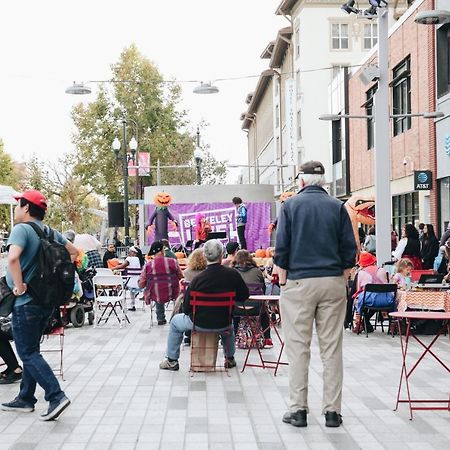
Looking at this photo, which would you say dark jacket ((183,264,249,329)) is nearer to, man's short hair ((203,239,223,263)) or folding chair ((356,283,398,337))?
man's short hair ((203,239,223,263))

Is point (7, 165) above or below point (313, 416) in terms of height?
above

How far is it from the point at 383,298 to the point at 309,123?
123ft

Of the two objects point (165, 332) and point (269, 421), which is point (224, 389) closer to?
point (269, 421)

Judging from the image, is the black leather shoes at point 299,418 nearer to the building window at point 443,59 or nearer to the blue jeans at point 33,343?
the blue jeans at point 33,343

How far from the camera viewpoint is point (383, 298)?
38.9 feet

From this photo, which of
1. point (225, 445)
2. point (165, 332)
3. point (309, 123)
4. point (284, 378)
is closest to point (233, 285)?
point (284, 378)

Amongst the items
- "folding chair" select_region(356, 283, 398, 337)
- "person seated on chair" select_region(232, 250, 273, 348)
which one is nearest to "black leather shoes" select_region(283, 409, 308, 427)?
"person seated on chair" select_region(232, 250, 273, 348)

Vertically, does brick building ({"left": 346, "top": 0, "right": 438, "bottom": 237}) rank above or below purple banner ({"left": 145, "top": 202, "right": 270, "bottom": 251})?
above

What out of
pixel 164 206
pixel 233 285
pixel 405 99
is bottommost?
pixel 233 285

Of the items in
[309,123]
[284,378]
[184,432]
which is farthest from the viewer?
[309,123]

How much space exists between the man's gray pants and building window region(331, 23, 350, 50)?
44274mm

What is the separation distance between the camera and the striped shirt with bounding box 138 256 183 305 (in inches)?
524

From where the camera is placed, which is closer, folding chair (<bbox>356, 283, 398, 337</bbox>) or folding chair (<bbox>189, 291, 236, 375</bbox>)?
folding chair (<bbox>189, 291, 236, 375</bbox>)

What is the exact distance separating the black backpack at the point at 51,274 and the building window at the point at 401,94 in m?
21.7
